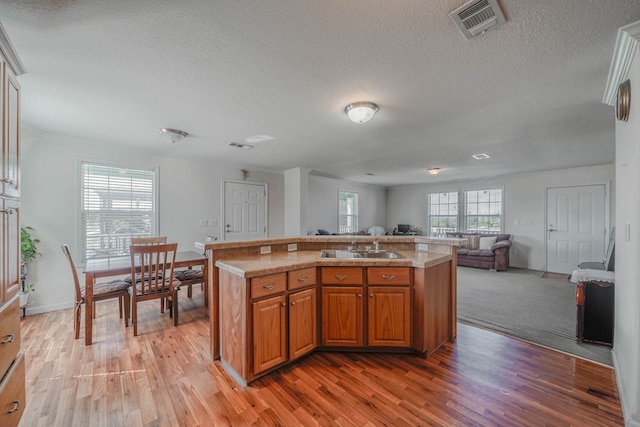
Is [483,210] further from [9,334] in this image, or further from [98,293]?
[9,334]

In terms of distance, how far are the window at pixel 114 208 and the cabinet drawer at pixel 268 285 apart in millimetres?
3382

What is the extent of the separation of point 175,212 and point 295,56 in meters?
3.89

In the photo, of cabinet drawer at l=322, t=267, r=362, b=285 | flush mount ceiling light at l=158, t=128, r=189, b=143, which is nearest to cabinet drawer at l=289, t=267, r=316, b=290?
cabinet drawer at l=322, t=267, r=362, b=285

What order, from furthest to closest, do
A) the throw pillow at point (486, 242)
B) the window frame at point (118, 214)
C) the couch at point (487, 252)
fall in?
the throw pillow at point (486, 242)
the couch at point (487, 252)
the window frame at point (118, 214)

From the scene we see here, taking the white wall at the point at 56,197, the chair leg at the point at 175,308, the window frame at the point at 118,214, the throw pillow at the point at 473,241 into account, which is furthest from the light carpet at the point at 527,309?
the white wall at the point at 56,197

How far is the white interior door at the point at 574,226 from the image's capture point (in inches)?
214

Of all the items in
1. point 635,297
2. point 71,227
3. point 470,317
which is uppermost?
point 71,227

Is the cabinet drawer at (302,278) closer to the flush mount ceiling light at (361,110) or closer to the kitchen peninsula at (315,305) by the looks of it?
the kitchen peninsula at (315,305)

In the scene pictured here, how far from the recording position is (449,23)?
1494 mm

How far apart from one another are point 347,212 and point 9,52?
7077 millimetres

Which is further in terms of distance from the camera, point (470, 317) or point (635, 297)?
point (470, 317)

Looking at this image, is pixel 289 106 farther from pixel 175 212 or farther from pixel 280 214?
pixel 280 214

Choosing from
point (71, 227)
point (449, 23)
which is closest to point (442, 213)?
point (449, 23)

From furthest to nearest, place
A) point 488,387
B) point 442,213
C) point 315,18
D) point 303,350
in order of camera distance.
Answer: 1. point 442,213
2. point 303,350
3. point 488,387
4. point 315,18
